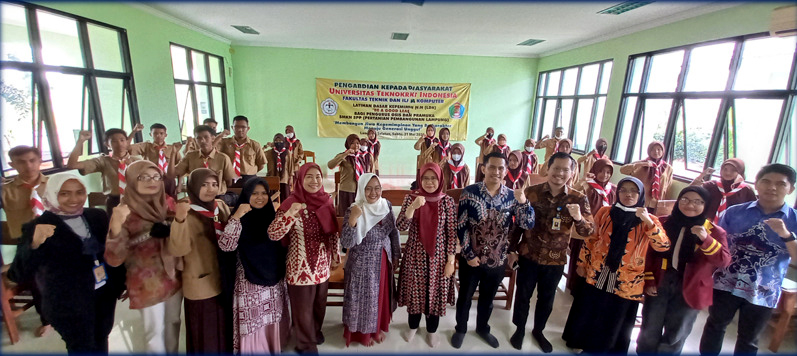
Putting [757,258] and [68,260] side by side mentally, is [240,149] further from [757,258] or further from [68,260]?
[757,258]

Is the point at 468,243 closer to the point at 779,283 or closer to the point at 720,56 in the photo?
the point at 779,283

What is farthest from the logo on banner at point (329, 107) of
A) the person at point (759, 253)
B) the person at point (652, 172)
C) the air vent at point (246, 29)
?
the person at point (759, 253)

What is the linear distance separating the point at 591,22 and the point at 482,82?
3031mm

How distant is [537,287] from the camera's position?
2.12 metres

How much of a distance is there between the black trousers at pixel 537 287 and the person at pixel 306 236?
122cm

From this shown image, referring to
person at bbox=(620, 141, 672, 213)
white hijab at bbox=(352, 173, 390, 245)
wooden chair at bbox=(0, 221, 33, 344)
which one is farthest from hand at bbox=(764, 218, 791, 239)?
wooden chair at bbox=(0, 221, 33, 344)

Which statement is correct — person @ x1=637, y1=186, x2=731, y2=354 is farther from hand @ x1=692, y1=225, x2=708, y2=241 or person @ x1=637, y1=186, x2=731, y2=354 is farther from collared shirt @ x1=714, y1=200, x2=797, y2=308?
collared shirt @ x1=714, y1=200, x2=797, y2=308

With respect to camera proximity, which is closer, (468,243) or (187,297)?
(187,297)

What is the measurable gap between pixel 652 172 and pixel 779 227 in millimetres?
2052

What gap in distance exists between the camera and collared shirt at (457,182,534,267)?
192 centimetres

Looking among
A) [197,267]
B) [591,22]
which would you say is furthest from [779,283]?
[591,22]

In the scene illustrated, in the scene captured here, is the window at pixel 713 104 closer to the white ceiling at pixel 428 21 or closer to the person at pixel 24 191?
the white ceiling at pixel 428 21

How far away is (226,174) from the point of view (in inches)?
131

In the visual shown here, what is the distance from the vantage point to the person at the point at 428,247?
193cm
